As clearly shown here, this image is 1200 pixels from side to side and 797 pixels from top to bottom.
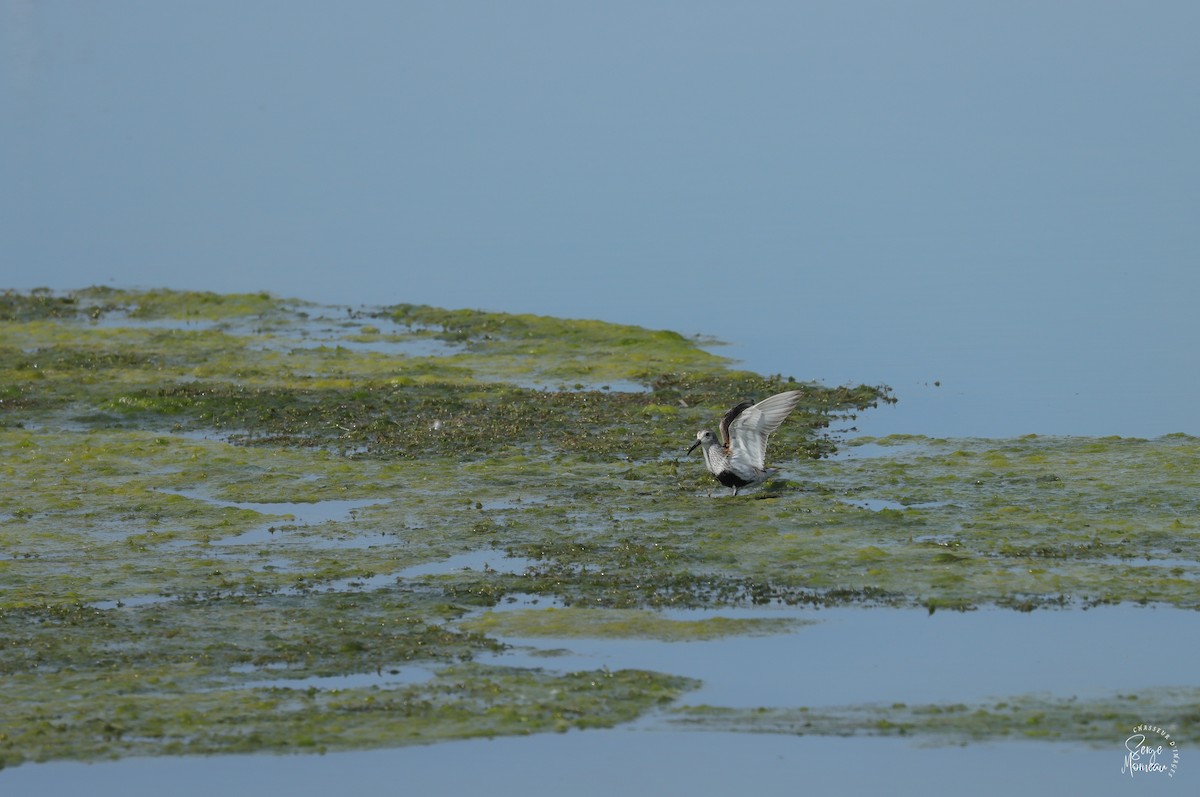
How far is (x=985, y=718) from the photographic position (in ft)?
24.2

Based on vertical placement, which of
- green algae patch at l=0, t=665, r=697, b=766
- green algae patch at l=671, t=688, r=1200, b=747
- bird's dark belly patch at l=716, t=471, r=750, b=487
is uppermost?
Result: bird's dark belly patch at l=716, t=471, r=750, b=487

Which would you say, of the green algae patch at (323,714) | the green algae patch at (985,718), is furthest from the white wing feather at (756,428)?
the green algae patch at (985,718)

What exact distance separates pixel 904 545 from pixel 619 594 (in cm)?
182

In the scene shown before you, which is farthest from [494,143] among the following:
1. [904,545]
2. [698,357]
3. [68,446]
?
[904,545]

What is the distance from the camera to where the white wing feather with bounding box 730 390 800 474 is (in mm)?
11258

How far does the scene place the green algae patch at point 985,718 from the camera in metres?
7.21

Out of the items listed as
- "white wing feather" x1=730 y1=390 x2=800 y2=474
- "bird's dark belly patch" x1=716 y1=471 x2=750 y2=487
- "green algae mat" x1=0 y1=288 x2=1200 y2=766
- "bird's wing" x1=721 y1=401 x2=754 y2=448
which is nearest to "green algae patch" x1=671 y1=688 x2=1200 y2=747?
"green algae mat" x1=0 y1=288 x2=1200 y2=766

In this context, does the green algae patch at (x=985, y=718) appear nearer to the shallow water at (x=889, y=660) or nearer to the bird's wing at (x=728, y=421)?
the shallow water at (x=889, y=660)

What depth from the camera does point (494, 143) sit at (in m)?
28.0

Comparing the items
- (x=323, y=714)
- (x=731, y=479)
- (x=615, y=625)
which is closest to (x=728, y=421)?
(x=731, y=479)

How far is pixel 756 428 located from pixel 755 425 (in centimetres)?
2

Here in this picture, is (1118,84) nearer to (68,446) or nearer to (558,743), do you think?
(68,446)

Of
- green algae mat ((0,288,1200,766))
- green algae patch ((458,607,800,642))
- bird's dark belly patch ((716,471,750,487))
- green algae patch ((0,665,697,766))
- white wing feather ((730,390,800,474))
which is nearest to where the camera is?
green algae patch ((0,665,697,766))

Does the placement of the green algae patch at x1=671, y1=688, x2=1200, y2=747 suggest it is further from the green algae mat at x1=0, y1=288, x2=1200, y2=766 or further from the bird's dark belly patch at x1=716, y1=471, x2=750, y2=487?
the bird's dark belly patch at x1=716, y1=471, x2=750, y2=487
